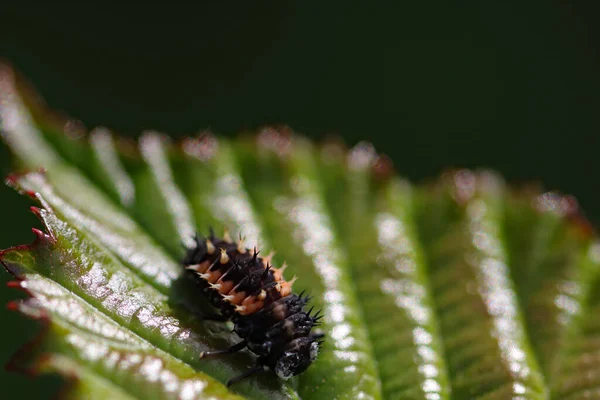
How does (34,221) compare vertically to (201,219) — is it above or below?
above

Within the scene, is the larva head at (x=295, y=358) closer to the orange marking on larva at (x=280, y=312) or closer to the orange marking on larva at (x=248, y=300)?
the orange marking on larva at (x=280, y=312)

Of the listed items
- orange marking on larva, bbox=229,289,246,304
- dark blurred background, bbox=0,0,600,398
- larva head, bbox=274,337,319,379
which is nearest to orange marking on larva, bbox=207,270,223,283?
orange marking on larva, bbox=229,289,246,304

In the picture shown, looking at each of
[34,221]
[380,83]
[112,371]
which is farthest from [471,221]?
[380,83]

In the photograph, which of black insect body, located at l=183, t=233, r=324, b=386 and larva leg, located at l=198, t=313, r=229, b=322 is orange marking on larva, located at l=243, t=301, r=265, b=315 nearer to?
black insect body, located at l=183, t=233, r=324, b=386

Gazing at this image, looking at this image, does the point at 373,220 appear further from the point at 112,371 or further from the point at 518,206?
the point at 112,371

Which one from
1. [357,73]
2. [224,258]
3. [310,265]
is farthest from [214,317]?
[357,73]

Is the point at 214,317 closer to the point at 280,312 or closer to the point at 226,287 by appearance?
the point at 226,287
